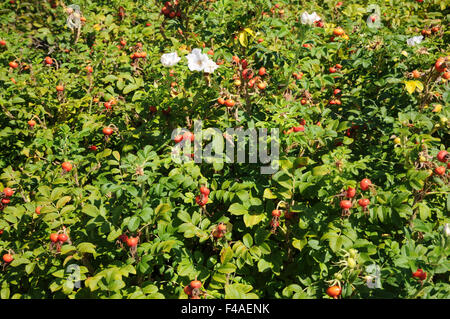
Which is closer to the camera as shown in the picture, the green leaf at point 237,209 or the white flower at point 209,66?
the green leaf at point 237,209

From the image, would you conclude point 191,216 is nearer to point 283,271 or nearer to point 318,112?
point 283,271

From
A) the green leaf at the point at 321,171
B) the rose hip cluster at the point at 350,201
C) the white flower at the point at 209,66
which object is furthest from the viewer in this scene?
the white flower at the point at 209,66

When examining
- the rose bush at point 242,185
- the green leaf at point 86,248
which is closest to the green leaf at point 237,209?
the rose bush at point 242,185

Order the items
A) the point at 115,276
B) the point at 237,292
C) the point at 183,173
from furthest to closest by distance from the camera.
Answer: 1. the point at 183,173
2. the point at 237,292
3. the point at 115,276

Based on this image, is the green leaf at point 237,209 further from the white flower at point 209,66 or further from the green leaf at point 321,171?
the white flower at point 209,66

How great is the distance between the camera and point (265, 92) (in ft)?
8.07

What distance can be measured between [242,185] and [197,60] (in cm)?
80

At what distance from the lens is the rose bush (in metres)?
1.83

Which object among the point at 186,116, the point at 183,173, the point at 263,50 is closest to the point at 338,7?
the point at 263,50

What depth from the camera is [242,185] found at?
2.08 metres

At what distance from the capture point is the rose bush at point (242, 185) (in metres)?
1.83

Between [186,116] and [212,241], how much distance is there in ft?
2.90

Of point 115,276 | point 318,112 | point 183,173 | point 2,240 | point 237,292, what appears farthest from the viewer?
point 318,112

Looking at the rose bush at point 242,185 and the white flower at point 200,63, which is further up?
the white flower at point 200,63
